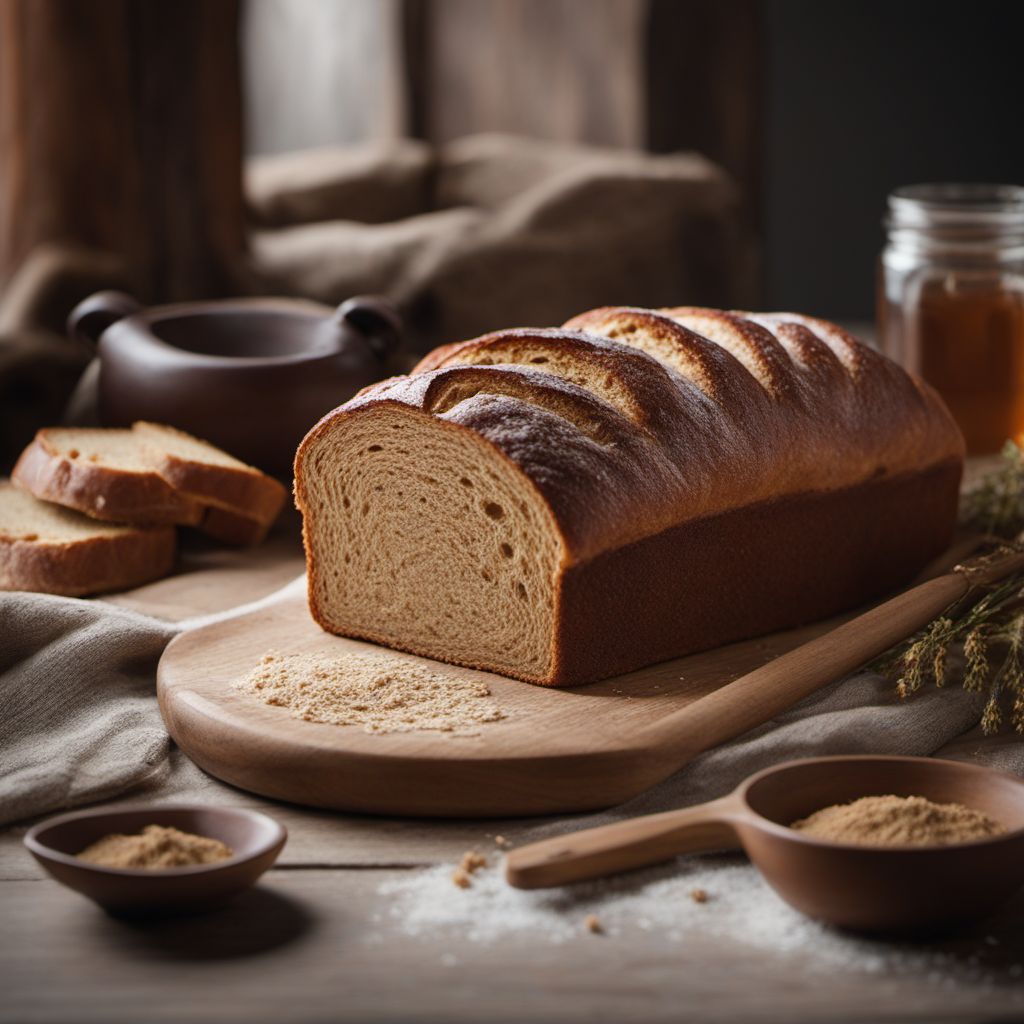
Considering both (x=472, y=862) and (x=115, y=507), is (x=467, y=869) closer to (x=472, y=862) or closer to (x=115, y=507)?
(x=472, y=862)

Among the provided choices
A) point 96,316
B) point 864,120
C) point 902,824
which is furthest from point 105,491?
point 864,120

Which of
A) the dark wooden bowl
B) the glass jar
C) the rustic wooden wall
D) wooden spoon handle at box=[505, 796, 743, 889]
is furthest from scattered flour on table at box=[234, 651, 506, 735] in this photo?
the rustic wooden wall

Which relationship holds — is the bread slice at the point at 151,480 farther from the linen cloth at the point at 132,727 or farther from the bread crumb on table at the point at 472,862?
the bread crumb on table at the point at 472,862

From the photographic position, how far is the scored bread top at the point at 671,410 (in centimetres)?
252

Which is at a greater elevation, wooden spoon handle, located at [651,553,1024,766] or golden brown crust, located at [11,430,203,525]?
golden brown crust, located at [11,430,203,525]

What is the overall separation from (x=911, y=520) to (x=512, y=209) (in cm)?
272

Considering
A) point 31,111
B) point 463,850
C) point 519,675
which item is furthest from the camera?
point 31,111

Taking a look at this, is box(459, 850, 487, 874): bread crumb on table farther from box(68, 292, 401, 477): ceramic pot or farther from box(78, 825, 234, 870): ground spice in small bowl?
box(68, 292, 401, 477): ceramic pot

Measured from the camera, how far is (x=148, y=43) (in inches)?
201

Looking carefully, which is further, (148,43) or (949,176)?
(949,176)

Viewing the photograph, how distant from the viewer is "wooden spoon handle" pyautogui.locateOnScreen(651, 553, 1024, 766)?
2.31 meters

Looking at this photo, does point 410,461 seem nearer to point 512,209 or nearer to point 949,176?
point 512,209

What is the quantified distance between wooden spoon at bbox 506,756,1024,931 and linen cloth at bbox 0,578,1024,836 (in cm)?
27

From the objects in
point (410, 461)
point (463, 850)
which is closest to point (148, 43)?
point (410, 461)
